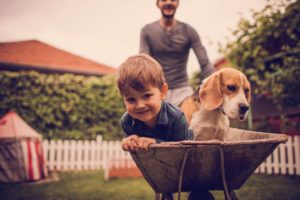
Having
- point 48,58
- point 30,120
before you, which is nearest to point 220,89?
point 30,120

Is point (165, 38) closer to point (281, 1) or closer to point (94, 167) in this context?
point (281, 1)

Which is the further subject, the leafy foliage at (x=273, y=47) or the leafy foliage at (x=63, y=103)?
the leafy foliage at (x=63, y=103)

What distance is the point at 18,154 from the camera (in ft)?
19.8

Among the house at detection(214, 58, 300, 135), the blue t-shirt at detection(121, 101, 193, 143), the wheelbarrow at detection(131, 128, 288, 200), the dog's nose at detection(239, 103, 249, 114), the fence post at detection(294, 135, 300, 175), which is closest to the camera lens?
the wheelbarrow at detection(131, 128, 288, 200)

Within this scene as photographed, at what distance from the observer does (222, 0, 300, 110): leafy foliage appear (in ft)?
20.3

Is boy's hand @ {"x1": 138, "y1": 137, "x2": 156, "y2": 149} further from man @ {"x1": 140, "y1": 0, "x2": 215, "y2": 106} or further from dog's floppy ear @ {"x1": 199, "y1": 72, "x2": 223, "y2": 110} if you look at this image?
man @ {"x1": 140, "y1": 0, "x2": 215, "y2": 106}

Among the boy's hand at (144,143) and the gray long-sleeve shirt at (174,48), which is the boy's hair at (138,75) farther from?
the gray long-sleeve shirt at (174,48)

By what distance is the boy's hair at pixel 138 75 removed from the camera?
1.85 meters

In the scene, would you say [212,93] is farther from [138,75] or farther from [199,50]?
[199,50]

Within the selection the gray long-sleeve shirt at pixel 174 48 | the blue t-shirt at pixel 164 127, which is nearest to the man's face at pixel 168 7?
the gray long-sleeve shirt at pixel 174 48

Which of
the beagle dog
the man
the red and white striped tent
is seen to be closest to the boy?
the beagle dog

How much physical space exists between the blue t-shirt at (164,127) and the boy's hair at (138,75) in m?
0.23

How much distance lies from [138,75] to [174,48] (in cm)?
177

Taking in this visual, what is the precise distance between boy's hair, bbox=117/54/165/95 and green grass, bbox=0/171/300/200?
2625mm
